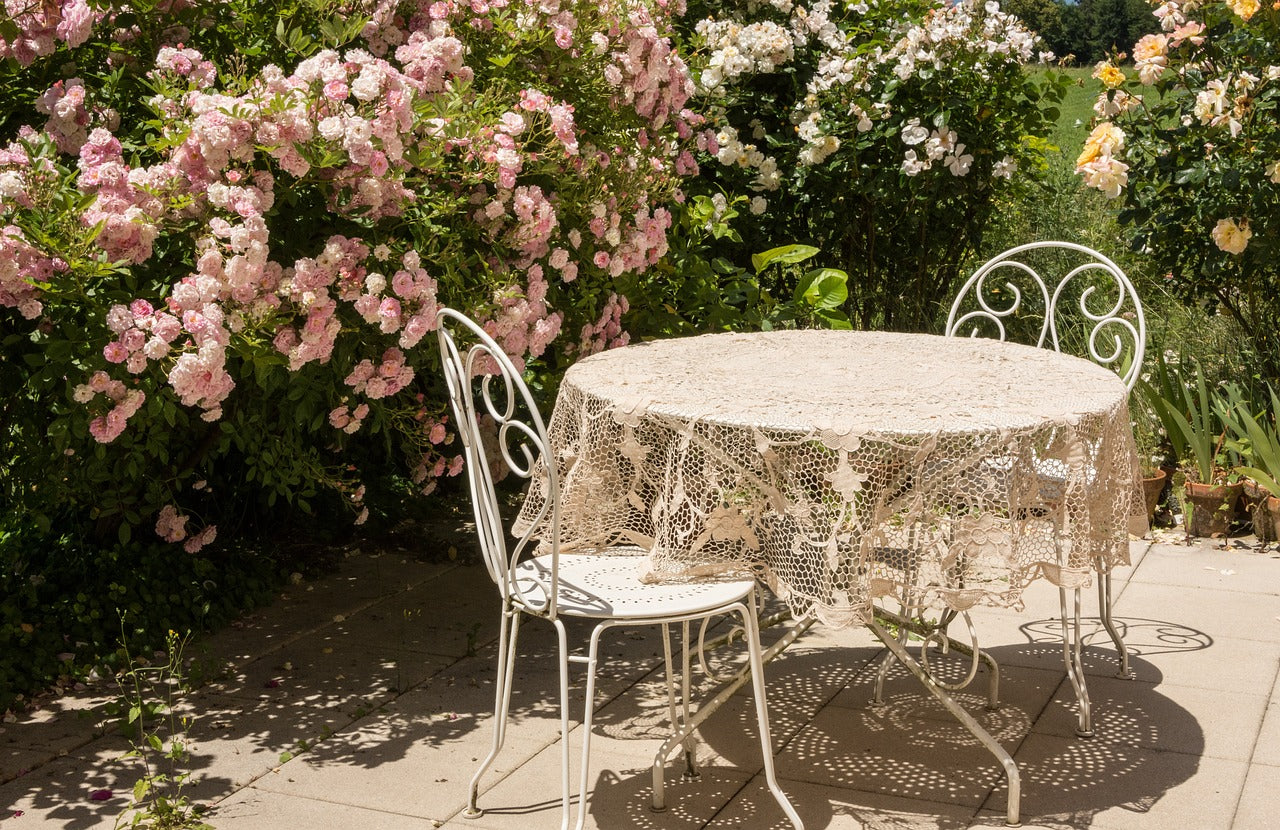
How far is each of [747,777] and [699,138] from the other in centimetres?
259

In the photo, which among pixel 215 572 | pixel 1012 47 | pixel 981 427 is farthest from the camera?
pixel 1012 47

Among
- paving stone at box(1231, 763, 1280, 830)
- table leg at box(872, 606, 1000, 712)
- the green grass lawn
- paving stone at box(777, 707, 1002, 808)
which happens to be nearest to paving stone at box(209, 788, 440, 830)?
paving stone at box(777, 707, 1002, 808)

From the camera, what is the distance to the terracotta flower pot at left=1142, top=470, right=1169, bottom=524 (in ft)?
16.8

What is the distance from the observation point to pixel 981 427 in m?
2.73

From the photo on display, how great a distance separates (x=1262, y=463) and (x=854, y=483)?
2913mm

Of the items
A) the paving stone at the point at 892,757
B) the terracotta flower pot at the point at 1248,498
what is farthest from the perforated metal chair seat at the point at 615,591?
the terracotta flower pot at the point at 1248,498

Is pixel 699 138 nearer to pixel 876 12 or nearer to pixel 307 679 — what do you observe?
pixel 876 12

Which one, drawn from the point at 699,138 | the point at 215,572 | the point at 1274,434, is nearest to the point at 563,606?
the point at 215,572

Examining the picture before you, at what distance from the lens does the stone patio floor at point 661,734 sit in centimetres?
305

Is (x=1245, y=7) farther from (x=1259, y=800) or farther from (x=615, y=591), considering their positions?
(x=615, y=591)

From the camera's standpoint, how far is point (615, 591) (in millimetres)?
2912

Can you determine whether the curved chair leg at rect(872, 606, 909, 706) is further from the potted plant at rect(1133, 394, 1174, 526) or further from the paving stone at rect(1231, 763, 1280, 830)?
Result: the potted plant at rect(1133, 394, 1174, 526)

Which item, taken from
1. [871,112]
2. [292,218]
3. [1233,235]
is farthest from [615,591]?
[871,112]

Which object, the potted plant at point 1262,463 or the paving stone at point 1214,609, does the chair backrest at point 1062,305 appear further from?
the paving stone at point 1214,609
